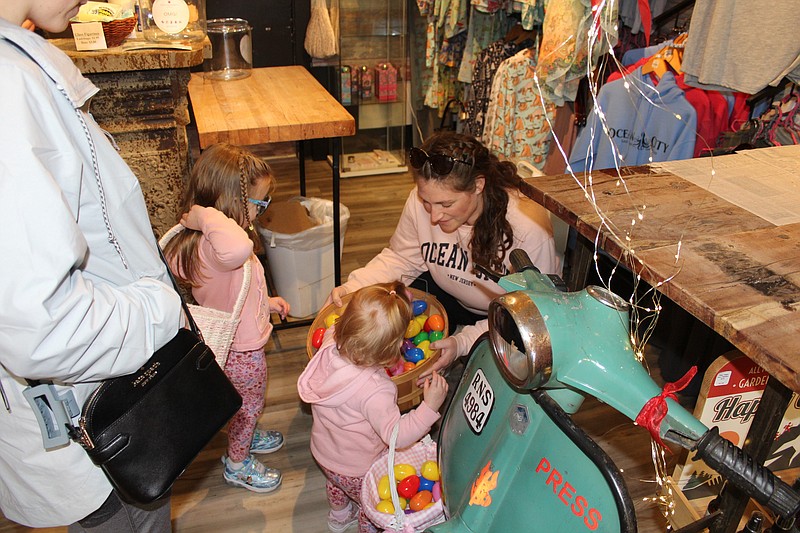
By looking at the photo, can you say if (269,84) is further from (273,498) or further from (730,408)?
(730,408)

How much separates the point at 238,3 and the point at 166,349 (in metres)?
3.79

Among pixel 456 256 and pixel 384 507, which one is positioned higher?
pixel 456 256

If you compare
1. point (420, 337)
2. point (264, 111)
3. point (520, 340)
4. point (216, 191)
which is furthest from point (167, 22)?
point (520, 340)

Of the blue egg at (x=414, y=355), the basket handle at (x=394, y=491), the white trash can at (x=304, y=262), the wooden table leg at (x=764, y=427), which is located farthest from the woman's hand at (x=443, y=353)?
the white trash can at (x=304, y=262)

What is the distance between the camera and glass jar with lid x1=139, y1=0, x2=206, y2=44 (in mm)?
2436

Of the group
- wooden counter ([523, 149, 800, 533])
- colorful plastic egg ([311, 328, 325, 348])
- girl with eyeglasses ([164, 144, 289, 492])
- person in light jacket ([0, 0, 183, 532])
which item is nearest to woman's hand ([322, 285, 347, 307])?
colorful plastic egg ([311, 328, 325, 348])

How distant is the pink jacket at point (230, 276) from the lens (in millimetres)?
1767

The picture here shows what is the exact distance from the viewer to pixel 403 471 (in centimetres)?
176

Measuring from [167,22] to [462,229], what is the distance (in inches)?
54.4

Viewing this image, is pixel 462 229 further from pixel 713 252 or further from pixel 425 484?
pixel 713 252


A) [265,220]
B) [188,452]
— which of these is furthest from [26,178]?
[265,220]

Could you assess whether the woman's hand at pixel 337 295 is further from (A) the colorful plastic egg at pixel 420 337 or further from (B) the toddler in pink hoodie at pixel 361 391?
(B) the toddler in pink hoodie at pixel 361 391

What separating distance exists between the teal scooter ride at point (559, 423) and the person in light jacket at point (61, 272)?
536 millimetres

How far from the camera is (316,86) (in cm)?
275
